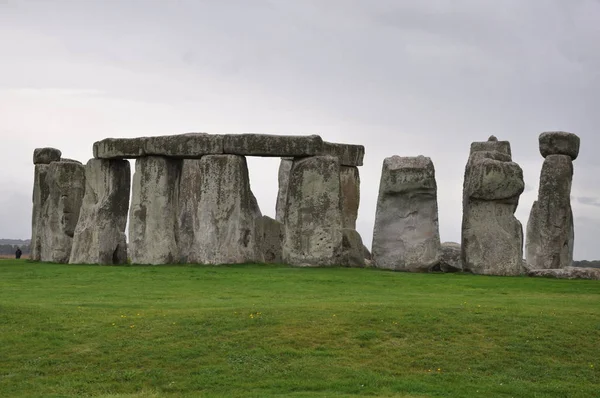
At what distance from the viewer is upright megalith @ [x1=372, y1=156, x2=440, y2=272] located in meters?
30.7

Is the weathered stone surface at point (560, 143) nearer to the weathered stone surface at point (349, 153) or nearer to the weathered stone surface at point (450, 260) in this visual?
the weathered stone surface at point (450, 260)

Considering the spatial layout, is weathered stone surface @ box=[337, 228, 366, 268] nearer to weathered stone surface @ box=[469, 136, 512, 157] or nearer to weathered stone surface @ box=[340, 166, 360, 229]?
weathered stone surface @ box=[340, 166, 360, 229]

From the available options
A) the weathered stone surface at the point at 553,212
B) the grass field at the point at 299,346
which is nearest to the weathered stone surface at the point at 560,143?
the weathered stone surface at the point at 553,212

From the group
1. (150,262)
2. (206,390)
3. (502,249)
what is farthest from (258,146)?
(206,390)

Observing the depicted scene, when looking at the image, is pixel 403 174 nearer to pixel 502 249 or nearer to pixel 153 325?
pixel 502 249

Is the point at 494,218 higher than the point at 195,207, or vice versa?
the point at 195,207

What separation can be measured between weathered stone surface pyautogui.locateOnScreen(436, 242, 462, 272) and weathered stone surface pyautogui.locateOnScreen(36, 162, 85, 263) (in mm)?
12329

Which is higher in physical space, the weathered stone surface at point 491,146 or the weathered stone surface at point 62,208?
the weathered stone surface at point 491,146

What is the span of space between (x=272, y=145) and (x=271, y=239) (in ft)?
11.0

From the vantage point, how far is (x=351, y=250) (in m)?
33.1

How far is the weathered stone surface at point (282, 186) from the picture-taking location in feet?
135

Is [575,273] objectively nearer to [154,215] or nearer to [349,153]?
[349,153]

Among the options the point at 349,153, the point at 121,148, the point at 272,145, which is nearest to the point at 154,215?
the point at 121,148

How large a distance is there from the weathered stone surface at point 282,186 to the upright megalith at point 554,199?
9328 millimetres
